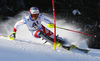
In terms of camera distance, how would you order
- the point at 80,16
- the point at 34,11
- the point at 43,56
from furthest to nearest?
the point at 80,16 → the point at 34,11 → the point at 43,56

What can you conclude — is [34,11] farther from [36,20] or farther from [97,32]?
[97,32]

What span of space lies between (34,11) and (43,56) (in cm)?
152

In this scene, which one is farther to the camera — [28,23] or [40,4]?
[40,4]

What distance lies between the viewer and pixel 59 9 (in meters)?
13.4

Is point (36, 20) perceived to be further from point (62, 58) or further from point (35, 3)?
point (35, 3)

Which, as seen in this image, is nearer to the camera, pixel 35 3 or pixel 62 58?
pixel 62 58

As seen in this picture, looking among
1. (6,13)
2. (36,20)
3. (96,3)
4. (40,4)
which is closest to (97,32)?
(96,3)

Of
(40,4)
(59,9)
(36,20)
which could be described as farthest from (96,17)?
(36,20)

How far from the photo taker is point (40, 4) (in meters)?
12.9

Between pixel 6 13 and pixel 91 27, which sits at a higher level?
pixel 6 13

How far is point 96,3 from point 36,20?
11.4 metres

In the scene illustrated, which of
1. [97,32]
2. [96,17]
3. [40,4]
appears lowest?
[97,32]

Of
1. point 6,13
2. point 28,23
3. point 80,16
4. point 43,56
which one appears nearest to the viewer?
point 43,56

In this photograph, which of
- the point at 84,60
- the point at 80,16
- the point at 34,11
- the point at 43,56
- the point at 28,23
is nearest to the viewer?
the point at 43,56
